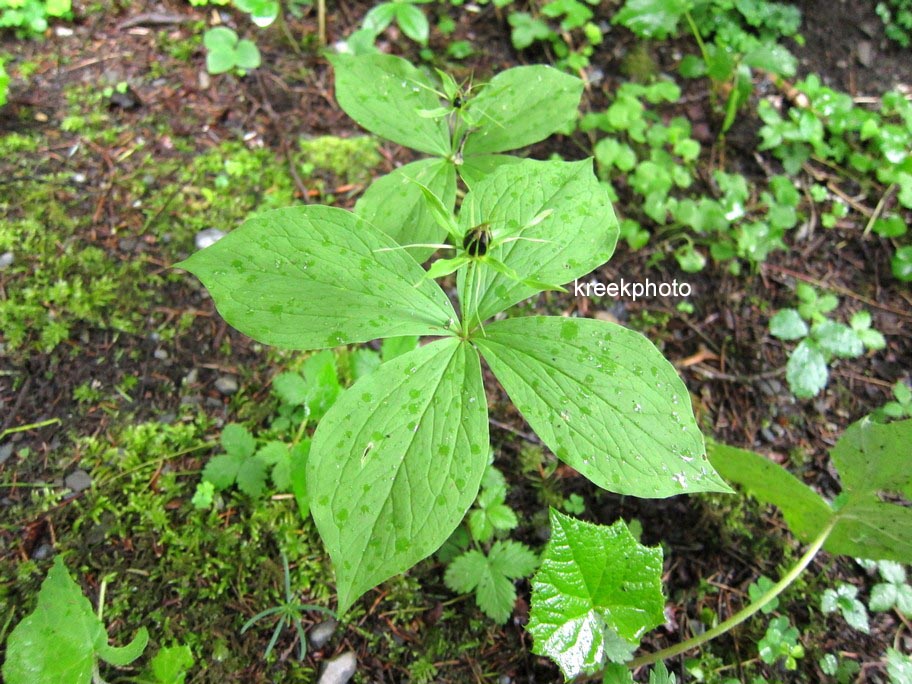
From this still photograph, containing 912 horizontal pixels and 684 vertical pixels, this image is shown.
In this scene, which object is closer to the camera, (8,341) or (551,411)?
(551,411)

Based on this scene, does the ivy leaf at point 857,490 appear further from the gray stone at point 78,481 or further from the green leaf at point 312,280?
the gray stone at point 78,481

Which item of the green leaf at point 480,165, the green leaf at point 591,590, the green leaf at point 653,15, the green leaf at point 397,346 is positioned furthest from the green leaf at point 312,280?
the green leaf at point 653,15

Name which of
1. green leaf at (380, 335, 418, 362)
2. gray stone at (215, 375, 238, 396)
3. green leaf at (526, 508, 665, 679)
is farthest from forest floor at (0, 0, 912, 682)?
green leaf at (380, 335, 418, 362)

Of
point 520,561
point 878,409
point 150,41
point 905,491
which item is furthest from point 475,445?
point 150,41

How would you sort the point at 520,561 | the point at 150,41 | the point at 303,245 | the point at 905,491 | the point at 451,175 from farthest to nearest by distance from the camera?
the point at 150,41 → the point at 451,175 → the point at 520,561 → the point at 905,491 → the point at 303,245

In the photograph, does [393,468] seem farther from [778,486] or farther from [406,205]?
[778,486]

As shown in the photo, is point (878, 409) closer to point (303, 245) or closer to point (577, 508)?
point (577, 508)
